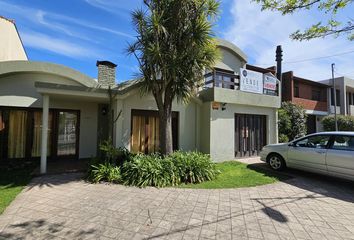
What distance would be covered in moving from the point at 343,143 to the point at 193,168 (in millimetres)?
4659

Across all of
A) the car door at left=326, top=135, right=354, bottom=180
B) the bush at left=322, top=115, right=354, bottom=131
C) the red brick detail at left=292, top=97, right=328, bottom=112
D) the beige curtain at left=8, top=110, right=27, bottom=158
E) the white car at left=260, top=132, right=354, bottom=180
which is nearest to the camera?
the car door at left=326, top=135, right=354, bottom=180

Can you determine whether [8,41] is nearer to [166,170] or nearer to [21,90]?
[21,90]

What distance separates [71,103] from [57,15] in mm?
3760

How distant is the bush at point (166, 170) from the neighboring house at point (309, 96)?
14.7 meters

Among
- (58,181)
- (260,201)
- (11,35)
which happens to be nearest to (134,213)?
(260,201)

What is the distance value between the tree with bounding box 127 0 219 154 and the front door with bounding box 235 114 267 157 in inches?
173

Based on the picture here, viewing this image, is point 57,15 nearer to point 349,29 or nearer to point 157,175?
point 157,175

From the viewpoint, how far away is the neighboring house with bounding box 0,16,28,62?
1304cm

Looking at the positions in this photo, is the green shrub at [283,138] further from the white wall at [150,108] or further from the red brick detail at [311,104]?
the white wall at [150,108]

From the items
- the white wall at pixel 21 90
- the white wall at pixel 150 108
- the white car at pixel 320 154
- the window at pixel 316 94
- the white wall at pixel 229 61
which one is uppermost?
the white wall at pixel 229 61

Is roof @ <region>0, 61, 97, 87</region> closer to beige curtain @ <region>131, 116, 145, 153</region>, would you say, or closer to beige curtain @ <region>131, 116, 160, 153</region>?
beige curtain @ <region>131, 116, 145, 153</region>

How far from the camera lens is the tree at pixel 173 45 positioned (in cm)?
716

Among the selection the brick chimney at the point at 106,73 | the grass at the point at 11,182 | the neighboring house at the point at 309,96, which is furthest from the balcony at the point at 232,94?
the neighboring house at the point at 309,96

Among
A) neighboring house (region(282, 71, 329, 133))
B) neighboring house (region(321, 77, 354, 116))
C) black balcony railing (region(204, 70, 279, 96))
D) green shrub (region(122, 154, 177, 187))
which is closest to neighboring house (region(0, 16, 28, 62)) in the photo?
green shrub (region(122, 154, 177, 187))
